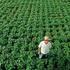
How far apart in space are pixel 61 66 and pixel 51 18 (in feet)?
26.3

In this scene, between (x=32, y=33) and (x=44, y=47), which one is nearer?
(x=44, y=47)

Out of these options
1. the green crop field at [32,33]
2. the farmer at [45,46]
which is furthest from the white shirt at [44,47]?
the green crop field at [32,33]

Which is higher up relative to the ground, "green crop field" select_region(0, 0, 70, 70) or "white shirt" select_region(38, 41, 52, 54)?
"white shirt" select_region(38, 41, 52, 54)

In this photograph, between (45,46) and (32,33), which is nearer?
(45,46)

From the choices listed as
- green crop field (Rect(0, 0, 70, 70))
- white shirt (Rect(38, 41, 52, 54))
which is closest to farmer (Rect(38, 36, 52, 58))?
white shirt (Rect(38, 41, 52, 54))

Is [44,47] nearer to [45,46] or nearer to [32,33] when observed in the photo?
[45,46]

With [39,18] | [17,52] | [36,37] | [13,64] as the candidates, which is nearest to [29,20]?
[39,18]

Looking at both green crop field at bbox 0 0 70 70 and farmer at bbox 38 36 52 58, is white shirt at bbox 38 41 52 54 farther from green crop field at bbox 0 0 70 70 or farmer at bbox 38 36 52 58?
green crop field at bbox 0 0 70 70

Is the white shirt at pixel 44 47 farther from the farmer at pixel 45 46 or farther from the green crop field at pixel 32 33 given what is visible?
the green crop field at pixel 32 33

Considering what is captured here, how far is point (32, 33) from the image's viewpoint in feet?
58.1

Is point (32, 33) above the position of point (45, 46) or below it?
below

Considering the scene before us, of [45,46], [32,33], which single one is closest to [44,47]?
[45,46]

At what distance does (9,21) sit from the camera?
67.6 feet

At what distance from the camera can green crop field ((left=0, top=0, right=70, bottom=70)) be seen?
13961 mm
